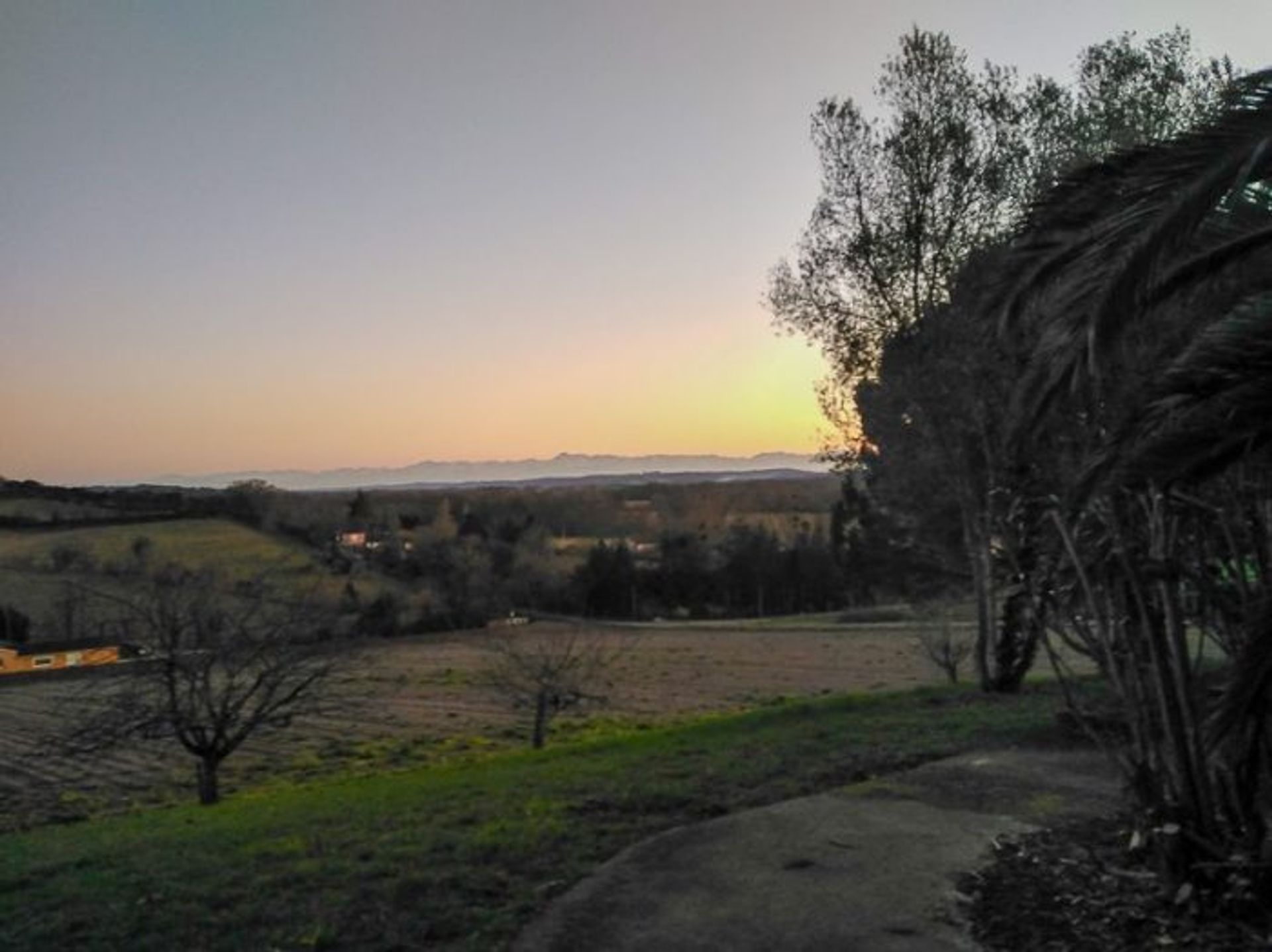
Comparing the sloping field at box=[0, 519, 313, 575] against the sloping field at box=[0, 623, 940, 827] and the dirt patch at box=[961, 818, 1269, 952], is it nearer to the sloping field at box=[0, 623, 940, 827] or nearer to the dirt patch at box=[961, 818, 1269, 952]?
the sloping field at box=[0, 623, 940, 827]

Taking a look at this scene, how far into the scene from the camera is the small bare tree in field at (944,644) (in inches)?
941

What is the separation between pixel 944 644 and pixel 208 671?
1548 cm

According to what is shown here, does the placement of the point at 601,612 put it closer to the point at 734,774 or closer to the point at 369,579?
the point at 369,579

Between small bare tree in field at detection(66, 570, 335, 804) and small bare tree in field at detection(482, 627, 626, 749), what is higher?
small bare tree in field at detection(66, 570, 335, 804)

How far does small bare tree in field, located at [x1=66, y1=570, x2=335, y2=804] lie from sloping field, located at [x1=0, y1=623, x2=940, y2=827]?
1.31 meters

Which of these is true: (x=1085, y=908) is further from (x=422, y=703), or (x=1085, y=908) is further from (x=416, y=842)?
(x=422, y=703)

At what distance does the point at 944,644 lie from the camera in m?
23.9

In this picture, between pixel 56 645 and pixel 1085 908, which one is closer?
pixel 1085 908

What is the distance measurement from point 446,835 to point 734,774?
2.86 meters

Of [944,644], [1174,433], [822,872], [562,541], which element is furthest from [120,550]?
[1174,433]

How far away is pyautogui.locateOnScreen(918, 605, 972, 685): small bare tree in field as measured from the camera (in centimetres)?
2389

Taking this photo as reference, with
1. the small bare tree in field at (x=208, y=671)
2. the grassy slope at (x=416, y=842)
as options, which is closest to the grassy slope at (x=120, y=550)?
the small bare tree in field at (x=208, y=671)

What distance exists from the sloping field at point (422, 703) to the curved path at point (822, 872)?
1137cm

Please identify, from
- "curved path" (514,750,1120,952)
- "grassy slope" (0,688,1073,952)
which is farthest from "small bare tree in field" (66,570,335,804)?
"curved path" (514,750,1120,952)
